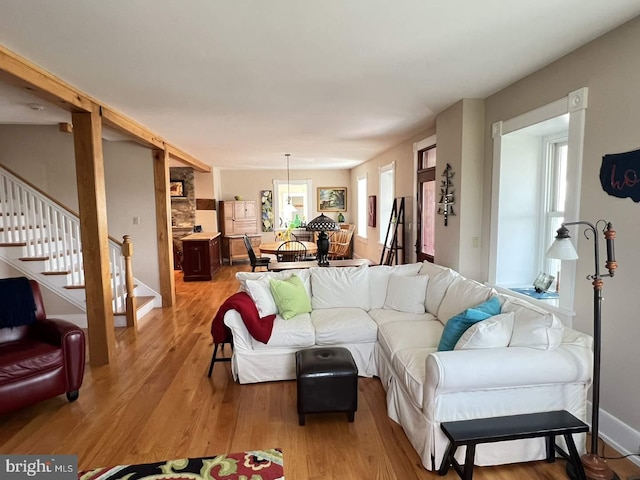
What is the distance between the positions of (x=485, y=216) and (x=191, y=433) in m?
3.14

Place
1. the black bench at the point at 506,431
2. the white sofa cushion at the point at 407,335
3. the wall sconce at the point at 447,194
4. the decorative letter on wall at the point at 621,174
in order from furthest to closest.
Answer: the wall sconce at the point at 447,194 < the white sofa cushion at the point at 407,335 < the decorative letter on wall at the point at 621,174 < the black bench at the point at 506,431

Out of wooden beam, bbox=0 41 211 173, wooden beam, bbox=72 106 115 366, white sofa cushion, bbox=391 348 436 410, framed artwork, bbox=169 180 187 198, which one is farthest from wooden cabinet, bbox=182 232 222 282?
white sofa cushion, bbox=391 348 436 410

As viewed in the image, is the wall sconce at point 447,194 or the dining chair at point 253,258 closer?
the wall sconce at point 447,194

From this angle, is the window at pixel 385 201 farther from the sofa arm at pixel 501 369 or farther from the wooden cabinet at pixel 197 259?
the sofa arm at pixel 501 369

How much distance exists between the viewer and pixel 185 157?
6.52m

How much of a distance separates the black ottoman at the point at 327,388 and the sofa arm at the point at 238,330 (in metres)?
0.72

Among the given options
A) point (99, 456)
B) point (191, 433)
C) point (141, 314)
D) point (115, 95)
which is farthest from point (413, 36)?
point (141, 314)

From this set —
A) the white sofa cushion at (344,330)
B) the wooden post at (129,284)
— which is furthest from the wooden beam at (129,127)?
the white sofa cushion at (344,330)

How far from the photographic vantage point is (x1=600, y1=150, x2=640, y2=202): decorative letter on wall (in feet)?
6.82

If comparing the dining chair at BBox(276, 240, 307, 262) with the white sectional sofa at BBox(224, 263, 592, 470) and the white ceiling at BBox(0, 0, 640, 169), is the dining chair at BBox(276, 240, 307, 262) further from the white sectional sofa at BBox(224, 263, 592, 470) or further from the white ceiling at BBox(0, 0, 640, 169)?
the white ceiling at BBox(0, 0, 640, 169)

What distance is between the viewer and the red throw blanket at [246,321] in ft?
9.85

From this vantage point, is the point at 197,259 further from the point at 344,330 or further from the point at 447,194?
the point at 447,194

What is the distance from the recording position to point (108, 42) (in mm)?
2213

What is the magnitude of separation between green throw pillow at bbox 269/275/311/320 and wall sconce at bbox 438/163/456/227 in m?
1.80
